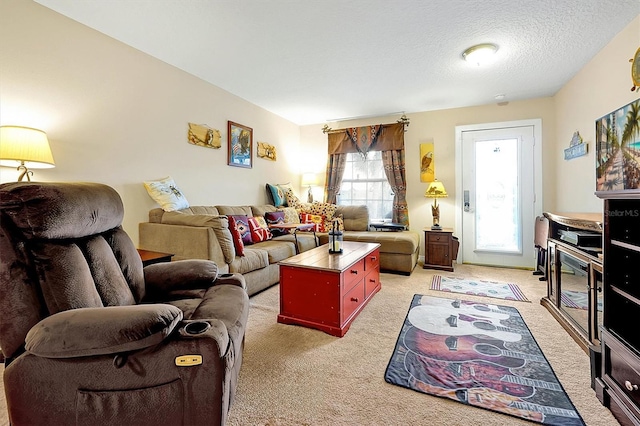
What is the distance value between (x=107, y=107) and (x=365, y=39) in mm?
2374

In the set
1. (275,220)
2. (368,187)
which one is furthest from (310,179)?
(275,220)

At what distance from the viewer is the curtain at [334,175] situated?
5098mm

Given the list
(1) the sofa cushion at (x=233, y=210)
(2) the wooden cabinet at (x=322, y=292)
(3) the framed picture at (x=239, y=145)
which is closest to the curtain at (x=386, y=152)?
(3) the framed picture at (x=239, y=145)

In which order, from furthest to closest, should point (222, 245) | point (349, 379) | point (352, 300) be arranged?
point (222, 245) → point (352, 300) → point (349, 379)

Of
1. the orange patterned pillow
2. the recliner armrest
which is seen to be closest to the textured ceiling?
the orange patterned pillow

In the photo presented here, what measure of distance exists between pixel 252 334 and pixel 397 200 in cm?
332

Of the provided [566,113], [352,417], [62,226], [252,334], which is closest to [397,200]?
[566,113]

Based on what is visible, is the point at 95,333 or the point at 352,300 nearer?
the point at 95,333

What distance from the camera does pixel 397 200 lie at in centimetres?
466

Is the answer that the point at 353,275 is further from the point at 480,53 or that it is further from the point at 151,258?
the point at 480,53

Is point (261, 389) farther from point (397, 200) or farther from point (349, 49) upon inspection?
point (397, 200)

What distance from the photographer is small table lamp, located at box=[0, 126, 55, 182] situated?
1.71 metres

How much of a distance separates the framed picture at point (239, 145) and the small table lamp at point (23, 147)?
2.08 m

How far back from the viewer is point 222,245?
2.50m
